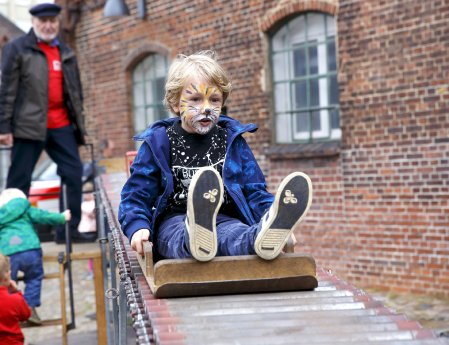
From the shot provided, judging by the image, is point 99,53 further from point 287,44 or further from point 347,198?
point 347,198

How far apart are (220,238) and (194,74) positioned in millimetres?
783

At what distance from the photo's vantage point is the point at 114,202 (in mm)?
6395

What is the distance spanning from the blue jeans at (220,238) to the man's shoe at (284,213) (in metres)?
0.12

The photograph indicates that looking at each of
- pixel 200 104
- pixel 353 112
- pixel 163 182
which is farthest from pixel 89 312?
pixel 200 104

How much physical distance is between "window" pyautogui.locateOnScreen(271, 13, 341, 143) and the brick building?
0.01 m

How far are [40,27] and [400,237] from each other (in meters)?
4.48

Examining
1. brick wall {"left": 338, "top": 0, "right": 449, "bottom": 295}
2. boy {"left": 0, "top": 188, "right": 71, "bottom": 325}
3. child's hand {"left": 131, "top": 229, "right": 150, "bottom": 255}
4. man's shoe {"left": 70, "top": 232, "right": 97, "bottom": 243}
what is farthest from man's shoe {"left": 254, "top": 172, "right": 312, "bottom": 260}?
brick wall {"left": 338, "top": 0, "right": 449, "bottom": 295}

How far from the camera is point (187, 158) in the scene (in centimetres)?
393

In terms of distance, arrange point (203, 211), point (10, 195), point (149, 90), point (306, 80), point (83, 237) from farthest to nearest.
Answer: point (149, 90) < point (306, 80) < point (83, 237) < point (10, 195) < point (203, 211)

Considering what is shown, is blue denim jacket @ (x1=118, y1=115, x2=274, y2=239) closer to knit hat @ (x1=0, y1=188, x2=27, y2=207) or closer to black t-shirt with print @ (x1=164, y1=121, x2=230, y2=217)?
black t-shirt with print @ (x1=164, y1=121, x2=230, y2=217)

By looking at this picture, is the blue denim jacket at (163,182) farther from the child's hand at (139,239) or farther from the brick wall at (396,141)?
the brick wall at (396,141)

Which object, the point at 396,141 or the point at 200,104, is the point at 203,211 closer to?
the point at 200,104

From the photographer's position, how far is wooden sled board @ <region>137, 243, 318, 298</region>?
323 centimetres

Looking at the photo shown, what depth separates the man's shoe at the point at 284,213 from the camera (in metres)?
3.21
